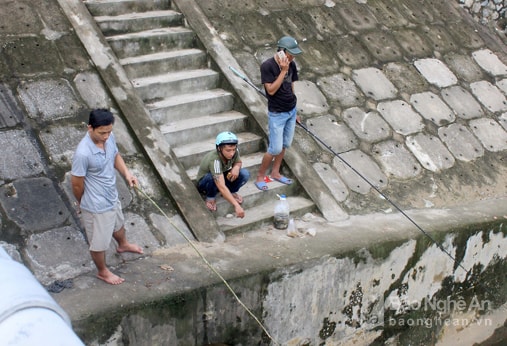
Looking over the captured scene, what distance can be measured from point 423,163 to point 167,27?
347 centimetres

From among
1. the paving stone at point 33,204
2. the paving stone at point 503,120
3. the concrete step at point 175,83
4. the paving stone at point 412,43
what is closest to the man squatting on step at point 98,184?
the paving stone at point 33,204

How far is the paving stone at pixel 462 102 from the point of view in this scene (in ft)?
26.2

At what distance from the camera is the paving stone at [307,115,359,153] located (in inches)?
267

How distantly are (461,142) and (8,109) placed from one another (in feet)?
17.7

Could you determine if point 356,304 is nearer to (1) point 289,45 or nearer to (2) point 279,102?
(2) point 279,102

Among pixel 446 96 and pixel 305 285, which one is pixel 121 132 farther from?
pixel 446 96

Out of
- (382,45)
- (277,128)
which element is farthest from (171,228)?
(382,45)

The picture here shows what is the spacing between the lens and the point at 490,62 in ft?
29.3

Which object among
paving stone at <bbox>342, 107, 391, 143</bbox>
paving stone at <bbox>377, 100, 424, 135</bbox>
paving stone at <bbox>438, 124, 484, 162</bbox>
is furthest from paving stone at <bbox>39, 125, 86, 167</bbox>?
paving stone at <bbox>438, 124, 484, 162</bbox>

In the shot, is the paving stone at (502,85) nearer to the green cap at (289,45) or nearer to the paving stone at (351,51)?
the paving stone at (351,51)

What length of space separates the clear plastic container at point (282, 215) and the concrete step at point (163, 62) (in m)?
2.06

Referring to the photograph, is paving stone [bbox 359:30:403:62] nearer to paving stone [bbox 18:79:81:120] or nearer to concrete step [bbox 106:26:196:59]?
concrete step [bbox 106:26:196:59]

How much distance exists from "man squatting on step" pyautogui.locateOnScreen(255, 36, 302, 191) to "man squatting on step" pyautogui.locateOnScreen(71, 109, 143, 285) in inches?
72.1

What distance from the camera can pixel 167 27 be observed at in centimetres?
698
